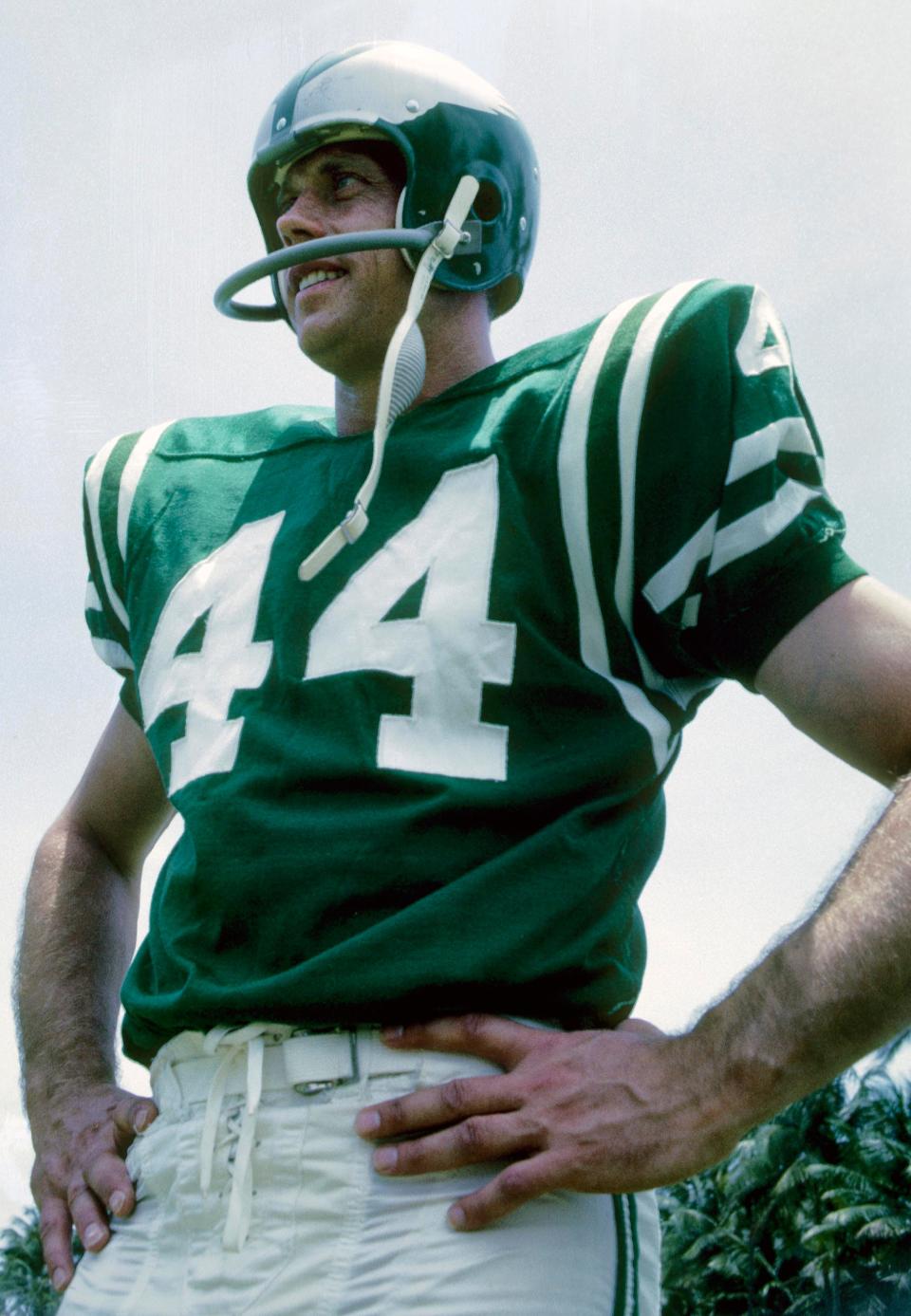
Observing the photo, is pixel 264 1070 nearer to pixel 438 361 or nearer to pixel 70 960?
pixel 70 960

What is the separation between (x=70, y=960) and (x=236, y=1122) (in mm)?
941

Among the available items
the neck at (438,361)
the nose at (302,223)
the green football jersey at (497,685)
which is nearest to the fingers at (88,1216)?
the green football jersey at (497,685)

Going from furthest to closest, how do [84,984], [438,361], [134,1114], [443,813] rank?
[438,361], [84,984], [134,1114], [443,813]

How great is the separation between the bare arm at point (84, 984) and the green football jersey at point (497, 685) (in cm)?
23

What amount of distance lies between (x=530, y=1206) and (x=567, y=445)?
1.18 meters

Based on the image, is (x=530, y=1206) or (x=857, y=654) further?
(x=857, y=654)

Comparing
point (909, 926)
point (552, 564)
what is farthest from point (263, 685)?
point (909, 926)

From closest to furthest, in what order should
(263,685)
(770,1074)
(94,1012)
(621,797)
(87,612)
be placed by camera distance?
(770,1074) → (621,797) → (263,685) → (94,1012) → (87,612)

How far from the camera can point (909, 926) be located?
1937 mm

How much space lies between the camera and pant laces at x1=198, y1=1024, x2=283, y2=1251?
2.04 metres

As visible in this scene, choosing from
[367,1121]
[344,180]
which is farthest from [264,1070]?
[344,180]

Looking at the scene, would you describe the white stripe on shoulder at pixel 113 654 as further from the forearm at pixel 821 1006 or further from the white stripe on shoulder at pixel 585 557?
the forearm at pixel 821 1006

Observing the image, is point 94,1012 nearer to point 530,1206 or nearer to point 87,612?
point 87,612

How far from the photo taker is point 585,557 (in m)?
2.39
